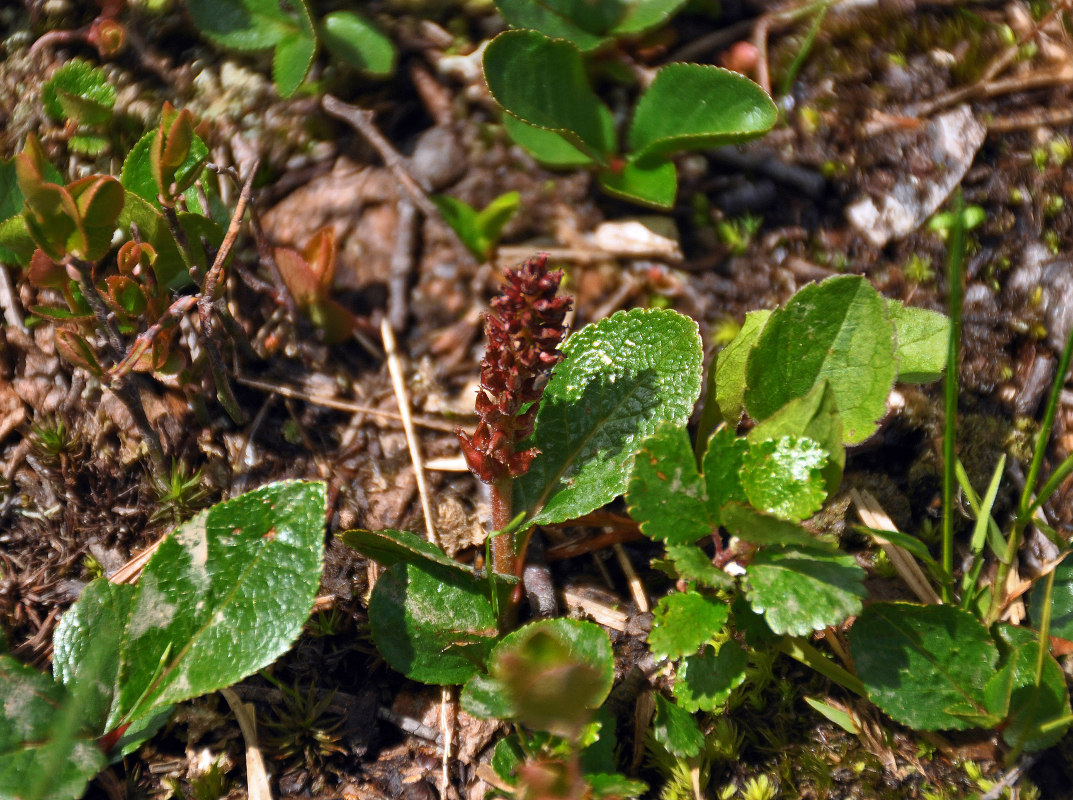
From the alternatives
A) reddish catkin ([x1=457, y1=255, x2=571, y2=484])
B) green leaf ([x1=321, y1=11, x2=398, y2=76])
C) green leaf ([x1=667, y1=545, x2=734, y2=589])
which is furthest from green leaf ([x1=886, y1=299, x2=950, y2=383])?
green leaf ([x1=321, y1=11, x2=398, y2=76])

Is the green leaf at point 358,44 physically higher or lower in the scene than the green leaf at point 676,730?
higher

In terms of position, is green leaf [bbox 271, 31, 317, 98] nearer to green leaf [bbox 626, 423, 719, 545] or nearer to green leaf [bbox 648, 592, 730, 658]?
green leaf [bbox 626, 423, 719, 545]

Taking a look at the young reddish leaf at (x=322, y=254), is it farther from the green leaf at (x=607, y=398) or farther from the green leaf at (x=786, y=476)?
the green leaf at (x=786, y=476)

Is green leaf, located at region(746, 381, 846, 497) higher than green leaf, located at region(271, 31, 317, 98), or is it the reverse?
green leaf, located at region(271, 31, 317, 98)

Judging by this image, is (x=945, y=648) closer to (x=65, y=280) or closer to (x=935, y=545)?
(x=935, y=545)

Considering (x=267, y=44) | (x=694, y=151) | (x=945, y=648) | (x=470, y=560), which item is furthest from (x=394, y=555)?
(x=267, y=44)

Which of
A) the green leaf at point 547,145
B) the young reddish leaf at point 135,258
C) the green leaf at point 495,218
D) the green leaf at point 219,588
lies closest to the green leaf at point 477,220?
the green leaf at point 495,218
